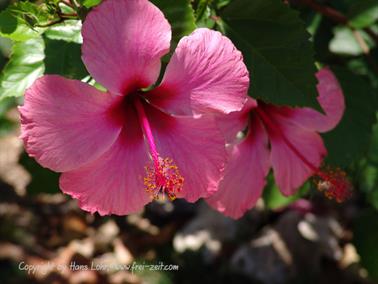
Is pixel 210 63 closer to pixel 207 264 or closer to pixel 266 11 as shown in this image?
pixel 266 11

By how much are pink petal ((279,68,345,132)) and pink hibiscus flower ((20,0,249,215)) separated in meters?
0.43

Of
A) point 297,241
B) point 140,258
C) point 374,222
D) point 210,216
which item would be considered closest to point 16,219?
point 140,258

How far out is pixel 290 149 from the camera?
1.65 meters

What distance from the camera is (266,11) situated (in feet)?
4.98

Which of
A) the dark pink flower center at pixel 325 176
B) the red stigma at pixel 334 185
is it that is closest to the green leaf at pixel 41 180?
the dark pink flower center at pixel 325 176

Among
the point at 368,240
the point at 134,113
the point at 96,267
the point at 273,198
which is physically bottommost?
the point at 96,267

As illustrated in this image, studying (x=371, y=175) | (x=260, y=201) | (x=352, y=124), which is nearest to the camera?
(x=352, y=124)

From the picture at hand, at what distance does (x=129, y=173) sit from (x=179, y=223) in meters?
2.38

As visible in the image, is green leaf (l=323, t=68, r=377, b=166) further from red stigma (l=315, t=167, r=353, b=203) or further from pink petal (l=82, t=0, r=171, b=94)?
pink petal (l=82, t=0, r=171, b=94)

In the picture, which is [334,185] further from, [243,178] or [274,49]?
[274,49]

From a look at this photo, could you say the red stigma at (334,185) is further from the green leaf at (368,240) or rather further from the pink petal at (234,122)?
the green leaf at (368,240)

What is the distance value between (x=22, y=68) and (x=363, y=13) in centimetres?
146

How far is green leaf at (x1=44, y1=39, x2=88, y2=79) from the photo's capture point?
140cm

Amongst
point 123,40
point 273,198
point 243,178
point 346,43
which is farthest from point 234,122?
point 346,43
